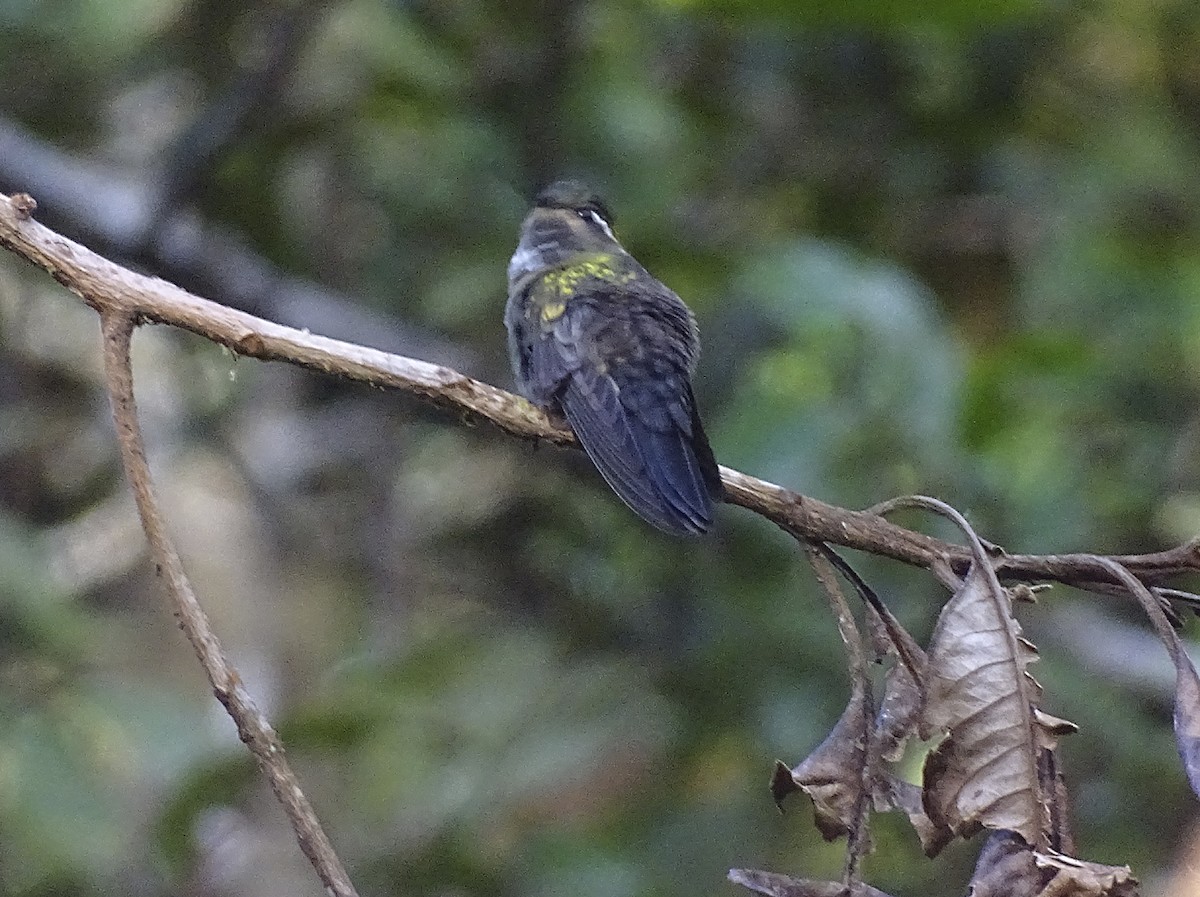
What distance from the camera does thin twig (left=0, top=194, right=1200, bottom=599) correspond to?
1526 millimetres

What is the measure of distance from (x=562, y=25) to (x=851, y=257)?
1021 millimetres

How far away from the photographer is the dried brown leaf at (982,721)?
141 cm

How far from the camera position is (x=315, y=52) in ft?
13.7

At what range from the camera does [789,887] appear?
1376 mm

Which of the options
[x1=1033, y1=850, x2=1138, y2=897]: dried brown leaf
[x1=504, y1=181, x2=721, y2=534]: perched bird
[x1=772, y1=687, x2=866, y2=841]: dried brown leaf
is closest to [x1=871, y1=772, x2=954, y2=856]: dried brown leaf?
[x1=772, y1=687, x2=866, y2=841]: dried brown leaf

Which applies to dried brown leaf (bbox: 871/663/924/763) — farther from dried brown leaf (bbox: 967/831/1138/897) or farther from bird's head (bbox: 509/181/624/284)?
bird's head (bbox: 509/181/624/284)

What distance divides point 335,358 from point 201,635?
320mm

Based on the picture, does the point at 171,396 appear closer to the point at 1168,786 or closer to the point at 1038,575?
the point at 1168,786

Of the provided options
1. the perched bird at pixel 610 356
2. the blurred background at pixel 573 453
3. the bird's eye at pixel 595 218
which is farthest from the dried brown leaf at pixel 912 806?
the bird's eye at pixel 595 218

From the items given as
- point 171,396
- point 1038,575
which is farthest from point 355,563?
point 1038,575

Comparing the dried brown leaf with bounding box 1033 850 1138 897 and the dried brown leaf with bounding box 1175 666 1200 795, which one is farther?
the dried brown leaf with bounding box 1175 666 1200 795

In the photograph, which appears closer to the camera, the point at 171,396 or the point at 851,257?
the point at 851,257

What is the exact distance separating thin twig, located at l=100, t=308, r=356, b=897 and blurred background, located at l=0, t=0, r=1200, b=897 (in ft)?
5.34

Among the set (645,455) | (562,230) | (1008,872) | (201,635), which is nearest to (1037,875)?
(1008,872)
